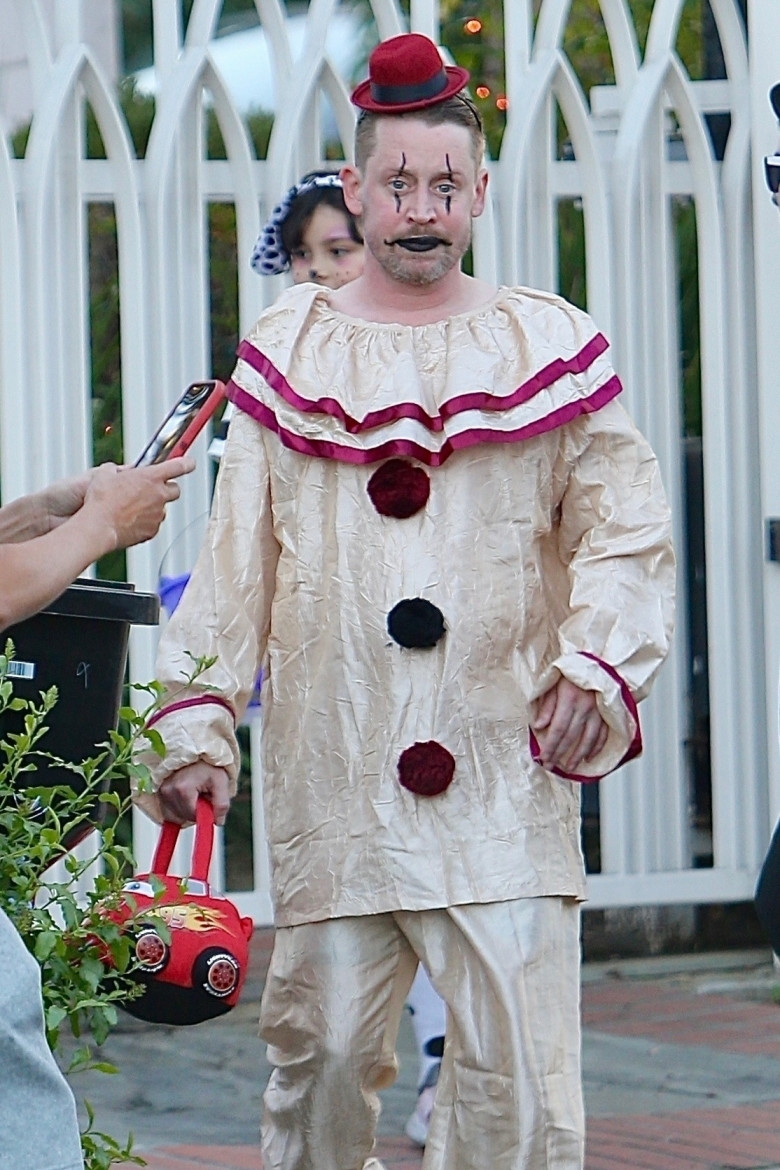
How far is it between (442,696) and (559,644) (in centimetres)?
21

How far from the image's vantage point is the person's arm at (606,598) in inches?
113

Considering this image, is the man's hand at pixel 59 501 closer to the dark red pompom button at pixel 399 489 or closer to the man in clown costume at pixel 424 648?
the man in clown costume at pixel 424 648

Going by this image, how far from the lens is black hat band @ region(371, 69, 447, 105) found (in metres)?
3.09

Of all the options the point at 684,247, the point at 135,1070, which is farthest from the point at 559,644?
the point at 684,247

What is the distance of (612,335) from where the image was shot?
523 cm

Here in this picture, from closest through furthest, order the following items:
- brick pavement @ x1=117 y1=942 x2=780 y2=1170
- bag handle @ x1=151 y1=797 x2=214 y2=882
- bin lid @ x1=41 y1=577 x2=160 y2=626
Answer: bag handle @ x1=151 y1=797 x2=214 y2=882 → bin lid @ x1=41 y1=577 x2=160 y2=626 → brick pavement @ x1=117 y1=942 x2=780 y2=1170

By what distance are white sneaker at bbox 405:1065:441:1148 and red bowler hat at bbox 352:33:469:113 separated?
1896 mm

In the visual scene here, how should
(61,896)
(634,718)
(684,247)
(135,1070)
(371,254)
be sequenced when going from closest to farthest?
(61,896) < (634,718) < (371,254) < (135,1070) < (684,247)

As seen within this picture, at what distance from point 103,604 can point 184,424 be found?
294mm

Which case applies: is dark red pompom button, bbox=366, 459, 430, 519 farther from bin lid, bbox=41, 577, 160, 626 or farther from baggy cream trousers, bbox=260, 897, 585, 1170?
baggy cream trousers, bbox=260, 897, 585, 1170

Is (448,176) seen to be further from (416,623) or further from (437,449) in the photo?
(416,623)

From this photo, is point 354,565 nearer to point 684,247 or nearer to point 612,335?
point 612,335

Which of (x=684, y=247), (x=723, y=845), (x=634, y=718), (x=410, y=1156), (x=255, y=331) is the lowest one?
(x=410, y=1156)

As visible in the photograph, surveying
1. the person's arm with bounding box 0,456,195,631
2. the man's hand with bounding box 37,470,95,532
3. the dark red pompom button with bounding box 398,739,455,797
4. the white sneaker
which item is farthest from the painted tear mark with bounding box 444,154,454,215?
the white sneaker
